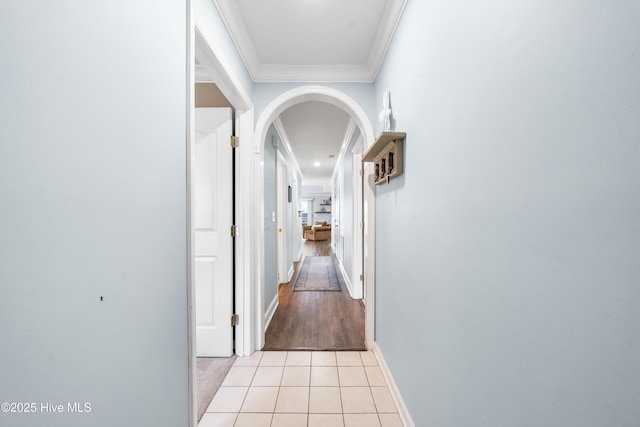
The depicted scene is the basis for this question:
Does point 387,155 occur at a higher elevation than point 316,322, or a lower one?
higher

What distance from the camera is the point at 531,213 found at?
0.61 m

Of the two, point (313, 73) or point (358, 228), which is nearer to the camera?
point (313, 73)

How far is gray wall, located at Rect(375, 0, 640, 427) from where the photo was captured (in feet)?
1.44

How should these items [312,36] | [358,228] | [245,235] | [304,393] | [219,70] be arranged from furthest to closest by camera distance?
[358,228], [245,235], [312,36], [304,393], [219,70]

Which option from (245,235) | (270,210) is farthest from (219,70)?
(270,210)

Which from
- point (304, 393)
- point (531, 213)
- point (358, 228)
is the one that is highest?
point (531, 213)

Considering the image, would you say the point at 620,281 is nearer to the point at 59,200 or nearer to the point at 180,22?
the point at 59,200

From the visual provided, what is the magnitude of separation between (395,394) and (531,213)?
1535 mm

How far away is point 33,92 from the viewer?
515mm

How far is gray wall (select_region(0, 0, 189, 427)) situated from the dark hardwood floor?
1.53 meters

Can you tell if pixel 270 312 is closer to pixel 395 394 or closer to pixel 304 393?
pixel 304 393

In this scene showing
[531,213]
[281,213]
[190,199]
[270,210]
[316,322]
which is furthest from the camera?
[281,213]

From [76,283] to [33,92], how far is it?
415 mm

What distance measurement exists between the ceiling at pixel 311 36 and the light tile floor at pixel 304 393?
2383 mm
